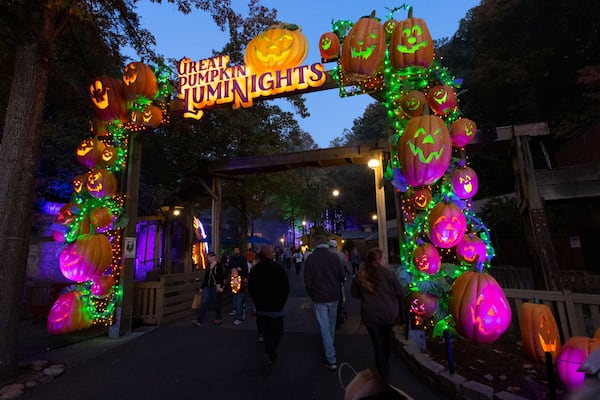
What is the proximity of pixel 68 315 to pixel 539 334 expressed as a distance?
8020 millimetres

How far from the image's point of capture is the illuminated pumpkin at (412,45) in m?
5.29

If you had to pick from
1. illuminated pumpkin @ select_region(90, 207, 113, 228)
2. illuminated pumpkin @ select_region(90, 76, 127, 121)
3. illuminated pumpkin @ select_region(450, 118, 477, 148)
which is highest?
illuminated pumpkin @ select_region(90, 76, 127, 121)

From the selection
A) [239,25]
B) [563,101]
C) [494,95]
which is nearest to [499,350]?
[239,25]

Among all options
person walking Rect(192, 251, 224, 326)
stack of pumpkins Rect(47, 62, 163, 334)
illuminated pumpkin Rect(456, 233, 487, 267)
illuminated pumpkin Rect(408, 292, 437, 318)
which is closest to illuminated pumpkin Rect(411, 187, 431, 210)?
illuminated pumpkin Rect(456, 233, 487, 267)

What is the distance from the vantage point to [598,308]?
4441 mm

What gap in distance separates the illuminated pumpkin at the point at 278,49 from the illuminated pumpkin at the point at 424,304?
17.5ft

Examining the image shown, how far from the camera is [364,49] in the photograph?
5.48m

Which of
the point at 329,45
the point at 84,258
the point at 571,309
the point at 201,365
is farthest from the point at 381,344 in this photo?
the point at 84,258

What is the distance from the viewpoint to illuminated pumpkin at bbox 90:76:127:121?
673cm

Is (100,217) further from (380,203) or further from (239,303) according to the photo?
(380,203)

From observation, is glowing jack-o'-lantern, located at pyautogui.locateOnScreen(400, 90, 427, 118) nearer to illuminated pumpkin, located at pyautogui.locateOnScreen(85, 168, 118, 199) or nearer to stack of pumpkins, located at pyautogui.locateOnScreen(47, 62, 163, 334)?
stack of pumpkins, located at pyautogui.locateOnScreen(47, 62, 163, 334)

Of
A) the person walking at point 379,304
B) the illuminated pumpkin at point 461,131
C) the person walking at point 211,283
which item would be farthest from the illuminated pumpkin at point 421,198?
the person walking at point 211,283

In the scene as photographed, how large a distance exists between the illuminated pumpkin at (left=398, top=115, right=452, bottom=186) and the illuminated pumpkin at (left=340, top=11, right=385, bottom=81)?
1599mm

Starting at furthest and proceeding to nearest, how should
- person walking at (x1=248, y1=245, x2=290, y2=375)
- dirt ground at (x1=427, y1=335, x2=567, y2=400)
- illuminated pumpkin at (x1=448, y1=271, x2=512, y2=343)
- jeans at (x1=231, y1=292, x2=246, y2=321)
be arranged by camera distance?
jeans at (x1=231, y1=292, x2=246, y2=321) < person walking at (x1=248, y1=245, x2=290, y2=375) < illuminated pumpkin at (x1=448, y1=271, x2=512, y2=343) < dirt ground at (x1=427, y1=335, x2=567, y2=400)
